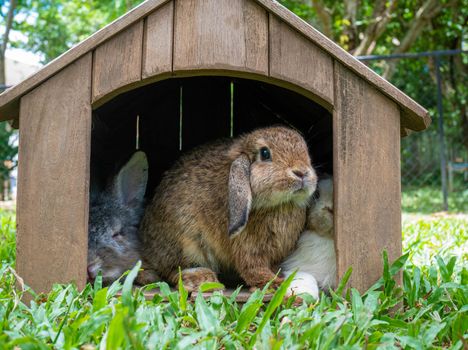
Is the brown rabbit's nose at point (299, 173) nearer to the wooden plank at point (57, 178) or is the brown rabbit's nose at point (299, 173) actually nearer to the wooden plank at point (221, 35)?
the wooden plank at point (221, 35)

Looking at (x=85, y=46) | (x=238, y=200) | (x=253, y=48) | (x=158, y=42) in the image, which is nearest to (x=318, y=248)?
(x=238, y=200)

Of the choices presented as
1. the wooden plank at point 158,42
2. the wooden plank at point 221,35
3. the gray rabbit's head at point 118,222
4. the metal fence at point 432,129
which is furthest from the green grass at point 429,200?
the wooden plank at point 158,42

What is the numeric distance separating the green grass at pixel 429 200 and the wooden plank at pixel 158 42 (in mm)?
6857

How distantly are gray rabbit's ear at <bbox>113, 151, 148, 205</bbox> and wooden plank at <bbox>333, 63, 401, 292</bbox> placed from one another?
1.42m

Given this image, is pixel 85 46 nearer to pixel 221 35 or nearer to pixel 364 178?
pixel 221 35

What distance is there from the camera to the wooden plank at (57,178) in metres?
2.59

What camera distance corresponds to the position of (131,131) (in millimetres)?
4359

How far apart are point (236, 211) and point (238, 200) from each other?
0.05 meters

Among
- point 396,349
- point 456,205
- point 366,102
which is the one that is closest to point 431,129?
point 456,205

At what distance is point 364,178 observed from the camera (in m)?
2.61

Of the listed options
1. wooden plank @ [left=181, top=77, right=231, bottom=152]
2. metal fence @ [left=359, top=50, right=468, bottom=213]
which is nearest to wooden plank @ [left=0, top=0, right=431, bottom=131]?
wooden plank @ [left=181, top=77, right=231, bottom=152]

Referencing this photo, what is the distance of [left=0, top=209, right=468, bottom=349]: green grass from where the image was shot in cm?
182

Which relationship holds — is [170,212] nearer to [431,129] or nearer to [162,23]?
[162,23]

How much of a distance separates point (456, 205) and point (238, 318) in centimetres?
853
